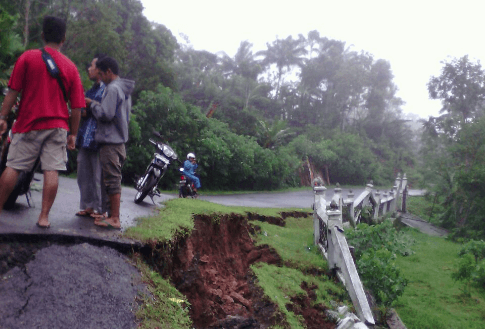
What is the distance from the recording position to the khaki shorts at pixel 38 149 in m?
4.20

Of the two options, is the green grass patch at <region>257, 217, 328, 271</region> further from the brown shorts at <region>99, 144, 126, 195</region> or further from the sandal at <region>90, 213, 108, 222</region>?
the brown shorts at <region>99, 144, 126, 195</region>

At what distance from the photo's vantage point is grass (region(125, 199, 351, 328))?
375 centimetres

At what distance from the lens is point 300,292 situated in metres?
6.29

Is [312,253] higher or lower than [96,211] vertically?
lower

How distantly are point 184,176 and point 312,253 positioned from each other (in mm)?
4735

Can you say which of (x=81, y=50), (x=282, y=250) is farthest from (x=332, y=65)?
(x=282, y=250)

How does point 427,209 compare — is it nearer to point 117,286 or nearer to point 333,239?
point 333,239

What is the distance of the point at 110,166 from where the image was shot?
4.95 m

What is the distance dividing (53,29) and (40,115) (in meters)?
0.82

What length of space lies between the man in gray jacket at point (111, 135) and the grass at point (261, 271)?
37 cm

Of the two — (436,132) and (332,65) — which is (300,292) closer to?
(436,132)

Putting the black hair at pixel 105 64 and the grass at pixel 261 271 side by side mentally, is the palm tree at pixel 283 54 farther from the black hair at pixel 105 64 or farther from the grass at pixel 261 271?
the black hair at pixel 105 64

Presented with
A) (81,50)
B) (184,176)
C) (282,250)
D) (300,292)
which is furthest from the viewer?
(81,50)

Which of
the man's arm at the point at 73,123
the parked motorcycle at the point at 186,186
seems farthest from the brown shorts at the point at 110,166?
the parked motorcycle at the point at 186,186
